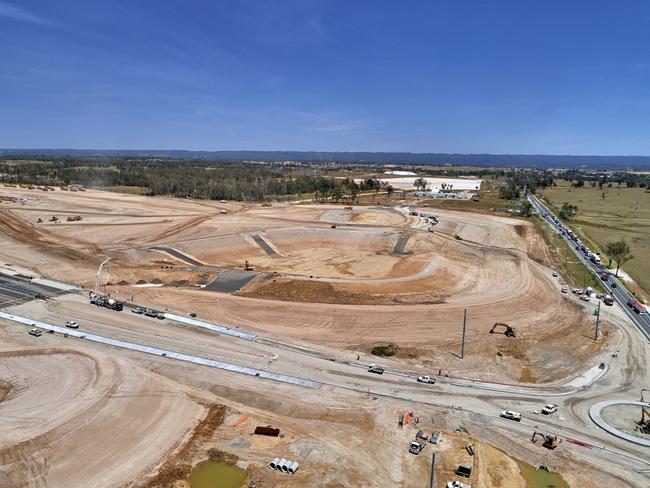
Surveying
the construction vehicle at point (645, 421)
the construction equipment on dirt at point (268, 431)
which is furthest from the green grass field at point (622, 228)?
the construction equipment on dirt at point (268, 431)

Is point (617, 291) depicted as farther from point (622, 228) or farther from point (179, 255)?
point (179, 255)

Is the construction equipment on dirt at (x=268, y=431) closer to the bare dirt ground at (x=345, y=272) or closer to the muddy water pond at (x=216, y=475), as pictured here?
the muddy water pond at (x=216, y=475)

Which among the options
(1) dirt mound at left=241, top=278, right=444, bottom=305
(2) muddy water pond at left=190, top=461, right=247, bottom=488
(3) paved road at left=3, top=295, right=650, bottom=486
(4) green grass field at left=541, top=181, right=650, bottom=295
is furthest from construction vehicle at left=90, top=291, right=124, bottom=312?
(4) green grass field at left=541, top=181, right=650, bottom=295

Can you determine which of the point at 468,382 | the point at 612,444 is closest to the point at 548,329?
the point at 468,382

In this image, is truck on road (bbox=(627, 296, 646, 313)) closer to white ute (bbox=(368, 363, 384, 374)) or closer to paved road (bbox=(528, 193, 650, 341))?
paved road (bbox=(528, 193, 650, 341))

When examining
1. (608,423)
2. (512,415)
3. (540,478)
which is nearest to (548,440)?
(512,415)
